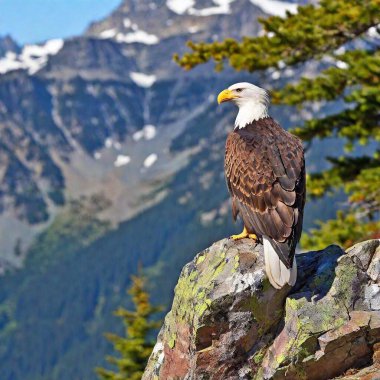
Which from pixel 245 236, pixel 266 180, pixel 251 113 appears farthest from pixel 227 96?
pixel 245 236

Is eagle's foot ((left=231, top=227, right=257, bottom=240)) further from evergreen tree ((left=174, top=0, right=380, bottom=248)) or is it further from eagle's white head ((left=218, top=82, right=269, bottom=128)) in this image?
evergreen tree ((left=174, top=0, right=380, bottom=248))

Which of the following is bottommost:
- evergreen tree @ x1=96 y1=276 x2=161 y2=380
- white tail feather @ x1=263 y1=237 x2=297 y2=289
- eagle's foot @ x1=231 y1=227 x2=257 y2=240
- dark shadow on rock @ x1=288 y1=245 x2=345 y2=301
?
evergreen tree @ x1=96 y1=276 x2=161 y2=380

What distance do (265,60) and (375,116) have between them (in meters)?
3.93

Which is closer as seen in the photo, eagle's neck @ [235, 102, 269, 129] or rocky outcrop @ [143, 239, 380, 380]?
rocky outcrop @ [143, 239, 380, 380]

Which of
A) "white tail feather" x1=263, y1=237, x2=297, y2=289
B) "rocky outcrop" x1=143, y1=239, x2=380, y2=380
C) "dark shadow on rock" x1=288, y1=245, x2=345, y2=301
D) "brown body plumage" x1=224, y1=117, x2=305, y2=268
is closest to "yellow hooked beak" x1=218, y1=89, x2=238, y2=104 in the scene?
"brown body plumage" x1=224, y1=117, x2=305, y2=268

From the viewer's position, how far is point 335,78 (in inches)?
802

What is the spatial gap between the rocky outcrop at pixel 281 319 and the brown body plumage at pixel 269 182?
2.56 feet

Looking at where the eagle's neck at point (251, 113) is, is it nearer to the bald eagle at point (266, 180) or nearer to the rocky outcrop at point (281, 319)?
the bald eagle at point (266, 180)

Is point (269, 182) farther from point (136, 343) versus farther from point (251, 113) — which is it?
point (136, 343)

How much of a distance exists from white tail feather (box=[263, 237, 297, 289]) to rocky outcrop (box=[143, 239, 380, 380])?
539 mm

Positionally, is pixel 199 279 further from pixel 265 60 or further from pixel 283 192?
pixel 265 60

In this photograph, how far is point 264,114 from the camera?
1176cm

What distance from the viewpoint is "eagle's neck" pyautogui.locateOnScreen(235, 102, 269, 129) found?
11.7m

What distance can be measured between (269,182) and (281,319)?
2.34 m
